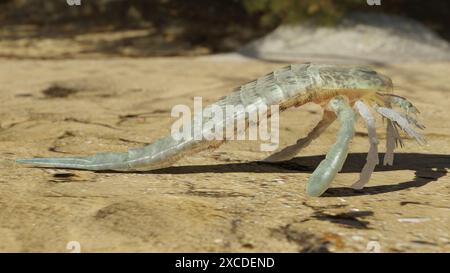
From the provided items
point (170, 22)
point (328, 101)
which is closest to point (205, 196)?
point (328, 101)

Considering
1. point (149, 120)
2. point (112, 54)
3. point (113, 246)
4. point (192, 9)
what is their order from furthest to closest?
point (192, 9) < point (112, 54) < point (149, 120) < point (113, 246)

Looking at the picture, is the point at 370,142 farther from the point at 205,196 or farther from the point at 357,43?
the point at 357,43

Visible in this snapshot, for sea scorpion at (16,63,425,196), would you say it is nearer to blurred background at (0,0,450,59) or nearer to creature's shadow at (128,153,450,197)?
creature's shadow at (128,153,450,197)

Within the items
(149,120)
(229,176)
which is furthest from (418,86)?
(229,176)

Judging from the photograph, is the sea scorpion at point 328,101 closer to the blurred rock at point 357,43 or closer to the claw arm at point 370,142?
→ the claw arm at point 370,142

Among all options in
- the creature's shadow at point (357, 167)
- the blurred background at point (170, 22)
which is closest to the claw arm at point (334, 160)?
the creature's shadow at point (357, 167)

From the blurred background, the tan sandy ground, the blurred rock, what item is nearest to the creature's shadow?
the tan sandy ground
